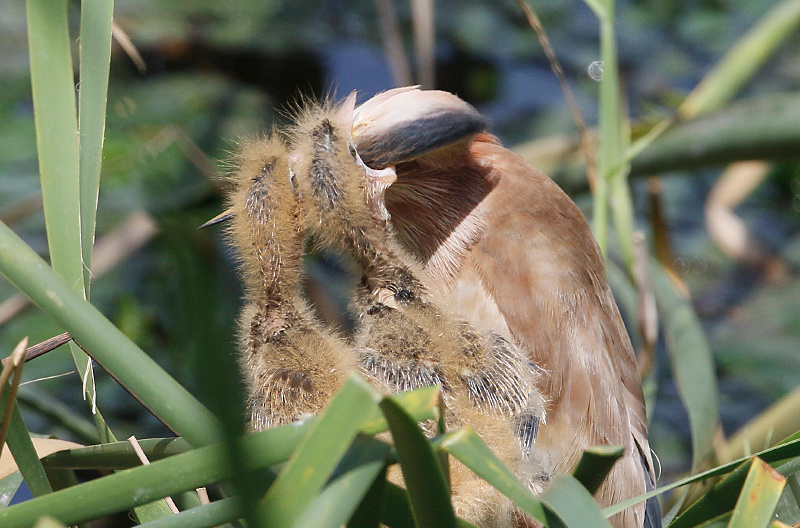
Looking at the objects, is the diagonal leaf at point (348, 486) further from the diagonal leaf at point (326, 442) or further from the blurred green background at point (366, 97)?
the blurred green background at point (366, 97)

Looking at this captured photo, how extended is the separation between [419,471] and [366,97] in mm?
Answer: 1542

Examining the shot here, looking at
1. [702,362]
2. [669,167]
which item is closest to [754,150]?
[669,167]

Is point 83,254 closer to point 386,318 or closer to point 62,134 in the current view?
point 62,134

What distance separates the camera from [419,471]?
55cm

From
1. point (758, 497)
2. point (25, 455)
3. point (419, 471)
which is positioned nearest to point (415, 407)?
point (419, 471)

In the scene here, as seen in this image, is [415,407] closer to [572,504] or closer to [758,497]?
[572,504]

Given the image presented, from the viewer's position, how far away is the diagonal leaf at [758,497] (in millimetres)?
621

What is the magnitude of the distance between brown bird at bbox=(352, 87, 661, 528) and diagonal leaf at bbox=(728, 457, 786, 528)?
1.57 ft

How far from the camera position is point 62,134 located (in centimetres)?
78

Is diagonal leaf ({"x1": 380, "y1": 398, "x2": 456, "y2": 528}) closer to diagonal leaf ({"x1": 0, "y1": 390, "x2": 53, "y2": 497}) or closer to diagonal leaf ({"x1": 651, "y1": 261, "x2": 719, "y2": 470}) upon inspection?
diagonal leaf ({"x1": 0, "y1": 390, "x2": 53, "y2": 497})

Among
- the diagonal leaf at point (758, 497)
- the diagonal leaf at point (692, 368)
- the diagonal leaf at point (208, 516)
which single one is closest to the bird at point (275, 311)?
the diagonal leaf at point (208, 516)

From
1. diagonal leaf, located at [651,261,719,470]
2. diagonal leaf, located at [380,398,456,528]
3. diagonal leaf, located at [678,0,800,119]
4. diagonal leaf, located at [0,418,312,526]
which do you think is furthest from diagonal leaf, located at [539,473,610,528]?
diagonal leaf, located at [678,0,800,119]

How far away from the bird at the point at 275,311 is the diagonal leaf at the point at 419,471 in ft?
1.07

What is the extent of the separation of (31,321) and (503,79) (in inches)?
76.5
